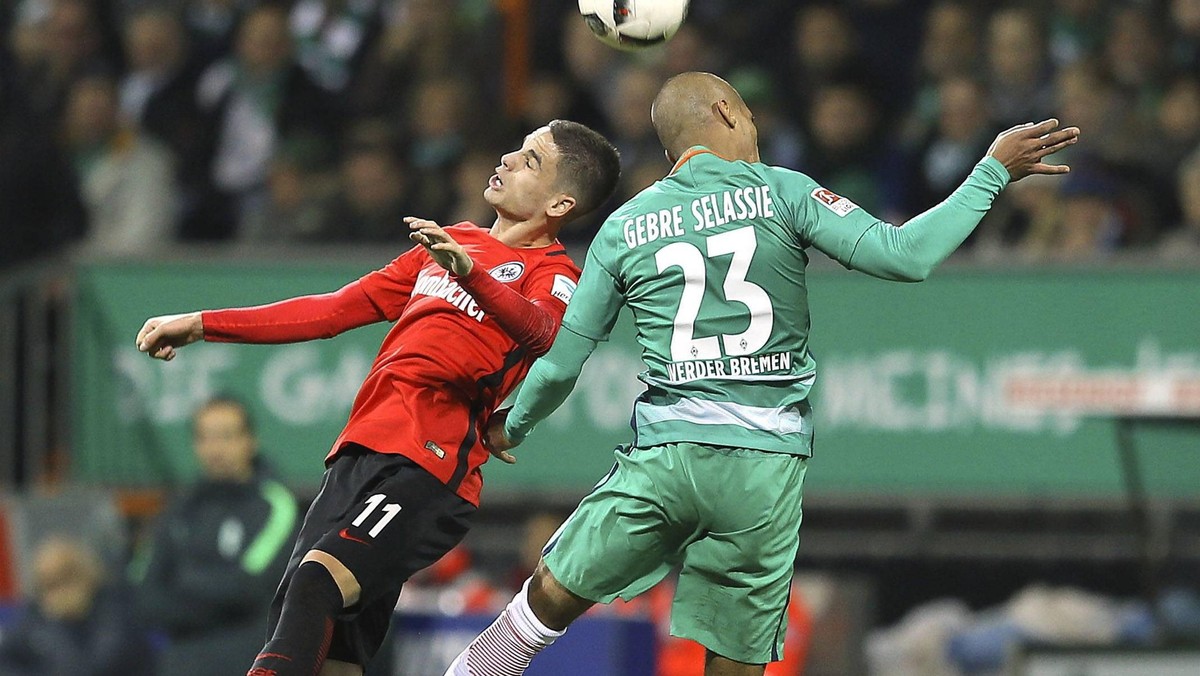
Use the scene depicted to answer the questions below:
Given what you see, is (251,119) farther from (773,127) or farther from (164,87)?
(773,127)

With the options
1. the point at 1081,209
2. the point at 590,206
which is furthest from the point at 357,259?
the point at 590,206

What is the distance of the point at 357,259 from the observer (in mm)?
11969

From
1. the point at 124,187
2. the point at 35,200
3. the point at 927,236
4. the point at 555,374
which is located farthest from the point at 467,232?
the point at 35,200

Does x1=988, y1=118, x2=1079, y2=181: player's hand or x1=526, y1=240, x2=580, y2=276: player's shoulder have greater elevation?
x1=988, y1=118, x2=1079, y2=181: player's hand

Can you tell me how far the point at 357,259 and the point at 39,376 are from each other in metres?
2.05

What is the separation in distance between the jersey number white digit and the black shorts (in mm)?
926

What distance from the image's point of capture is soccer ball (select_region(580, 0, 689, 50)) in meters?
6.33

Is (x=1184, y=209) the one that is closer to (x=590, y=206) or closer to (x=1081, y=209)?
(x=1081, y=209)

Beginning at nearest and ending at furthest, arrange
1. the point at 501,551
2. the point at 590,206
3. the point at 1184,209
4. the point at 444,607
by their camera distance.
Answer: the point at 590,206 → the point at 444,607 → the point at 1184,209 → the point at 501,551

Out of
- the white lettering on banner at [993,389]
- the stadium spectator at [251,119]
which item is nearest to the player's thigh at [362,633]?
the white lettering on banner at [993,389]

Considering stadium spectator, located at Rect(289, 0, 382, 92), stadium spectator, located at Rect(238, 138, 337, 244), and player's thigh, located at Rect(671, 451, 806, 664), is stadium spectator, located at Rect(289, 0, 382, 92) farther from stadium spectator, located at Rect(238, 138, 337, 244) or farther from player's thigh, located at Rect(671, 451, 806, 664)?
player's thigh, located at Rect(671, 451, 806, 664)

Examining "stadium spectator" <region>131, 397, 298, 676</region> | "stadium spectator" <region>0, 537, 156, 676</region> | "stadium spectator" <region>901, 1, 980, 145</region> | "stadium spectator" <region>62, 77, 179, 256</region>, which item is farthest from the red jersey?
"stadium spectator" <region>62, 77, 179, 256</region>

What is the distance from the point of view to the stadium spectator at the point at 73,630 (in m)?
9.84

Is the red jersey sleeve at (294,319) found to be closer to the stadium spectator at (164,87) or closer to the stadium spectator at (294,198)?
the stadium spectator at (294,198)
